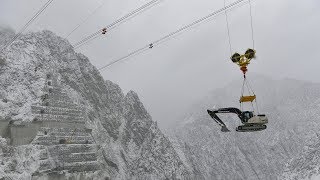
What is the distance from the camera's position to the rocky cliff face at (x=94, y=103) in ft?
378

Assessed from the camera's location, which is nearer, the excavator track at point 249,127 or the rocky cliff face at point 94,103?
the excavator track at point 249,127

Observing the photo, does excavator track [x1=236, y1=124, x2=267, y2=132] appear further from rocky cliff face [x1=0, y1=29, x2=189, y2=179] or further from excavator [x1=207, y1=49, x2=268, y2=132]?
rocky cliff face [x1=0, y1=29, x2=189, y2=179]

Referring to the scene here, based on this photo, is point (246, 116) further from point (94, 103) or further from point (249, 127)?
point (94, 103)

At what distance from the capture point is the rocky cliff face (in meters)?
115

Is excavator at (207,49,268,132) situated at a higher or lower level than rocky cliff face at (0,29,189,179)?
lower

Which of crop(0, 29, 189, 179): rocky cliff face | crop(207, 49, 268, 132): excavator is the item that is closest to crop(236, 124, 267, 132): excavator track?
crop(207, 49, 268, 132): excavator

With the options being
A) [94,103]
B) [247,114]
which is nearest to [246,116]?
[247,114]

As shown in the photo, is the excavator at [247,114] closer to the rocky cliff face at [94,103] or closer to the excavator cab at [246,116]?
the excavator cab at [246,116]

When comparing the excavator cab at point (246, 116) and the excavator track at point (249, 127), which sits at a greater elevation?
the excavator cab at point (246, 116)

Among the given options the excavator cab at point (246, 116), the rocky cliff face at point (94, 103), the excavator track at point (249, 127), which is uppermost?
the rocky cliff face at point (94, 103)

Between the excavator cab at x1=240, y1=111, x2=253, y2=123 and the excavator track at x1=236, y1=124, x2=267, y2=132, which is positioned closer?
the excavator track at x1=236, y1=124, x2=267, y2=132

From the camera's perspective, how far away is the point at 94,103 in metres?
164

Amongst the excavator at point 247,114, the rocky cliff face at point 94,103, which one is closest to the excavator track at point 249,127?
the excavator at point 247,114

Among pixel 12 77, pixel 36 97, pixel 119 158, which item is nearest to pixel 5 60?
pixel 12 77
